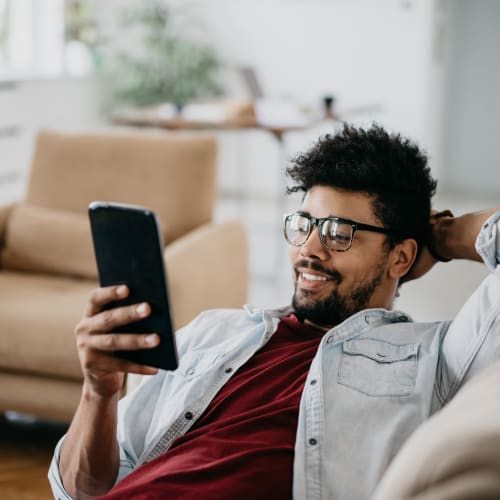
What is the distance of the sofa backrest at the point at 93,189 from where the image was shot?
2979mm

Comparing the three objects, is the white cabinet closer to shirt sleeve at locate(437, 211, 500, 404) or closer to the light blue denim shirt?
the light blue denim shirt

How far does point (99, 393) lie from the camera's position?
1249 millimetres

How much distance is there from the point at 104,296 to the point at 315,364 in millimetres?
362

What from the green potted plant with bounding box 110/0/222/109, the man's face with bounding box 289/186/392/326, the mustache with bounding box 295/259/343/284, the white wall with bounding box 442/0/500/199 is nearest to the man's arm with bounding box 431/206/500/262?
the man's face with bounding box 289/186/392/326

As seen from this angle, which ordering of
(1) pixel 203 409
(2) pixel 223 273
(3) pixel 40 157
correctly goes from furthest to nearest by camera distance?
(3) pixel 40 157, (2) pixel 223 273, (1) pixel 203 409

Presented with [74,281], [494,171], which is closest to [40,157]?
[74,281]

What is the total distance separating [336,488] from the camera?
3.92 feet

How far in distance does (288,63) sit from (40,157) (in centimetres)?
369

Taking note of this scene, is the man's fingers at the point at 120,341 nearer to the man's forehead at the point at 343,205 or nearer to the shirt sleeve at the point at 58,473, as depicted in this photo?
the shirt sleeve at the point at 58,473

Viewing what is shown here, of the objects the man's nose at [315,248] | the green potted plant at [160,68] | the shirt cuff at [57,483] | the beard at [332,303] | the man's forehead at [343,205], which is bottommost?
the shirt cuff at [57,483]

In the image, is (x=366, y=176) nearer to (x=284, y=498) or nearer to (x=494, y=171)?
(x=284, y=498)

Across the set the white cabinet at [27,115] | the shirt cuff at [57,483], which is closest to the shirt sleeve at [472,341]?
the shirt cuff at [57,483]

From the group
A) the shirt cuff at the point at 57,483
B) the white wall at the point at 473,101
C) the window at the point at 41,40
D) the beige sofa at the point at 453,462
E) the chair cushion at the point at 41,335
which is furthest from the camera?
the white wall at the point at 473,101

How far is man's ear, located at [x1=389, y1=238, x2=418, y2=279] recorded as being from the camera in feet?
5.02
